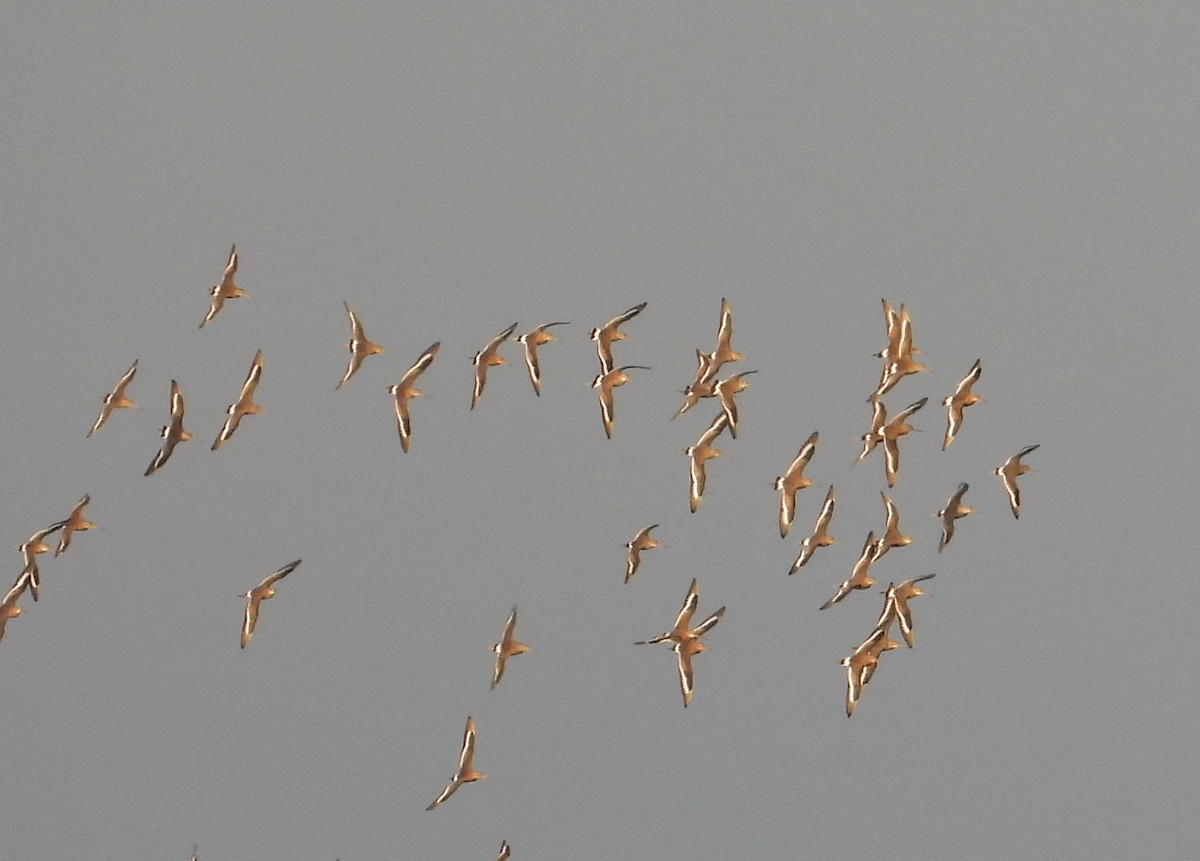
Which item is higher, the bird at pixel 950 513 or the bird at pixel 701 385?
the bird at pixel 701 385

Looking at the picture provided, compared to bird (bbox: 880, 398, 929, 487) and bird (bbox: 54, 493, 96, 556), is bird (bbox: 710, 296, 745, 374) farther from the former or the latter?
bird (bbox: 54, 493, 96, 556)

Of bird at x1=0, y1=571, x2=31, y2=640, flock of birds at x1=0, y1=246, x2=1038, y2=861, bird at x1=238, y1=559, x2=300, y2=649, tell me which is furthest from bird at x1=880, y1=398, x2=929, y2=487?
bird at x1=0, y1=571, x2=31, y2=640

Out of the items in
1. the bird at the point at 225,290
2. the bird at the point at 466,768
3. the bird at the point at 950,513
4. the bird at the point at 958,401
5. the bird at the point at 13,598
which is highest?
the bird at the point at 225,290

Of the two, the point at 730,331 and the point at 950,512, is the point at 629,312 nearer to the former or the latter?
the point at 730,331

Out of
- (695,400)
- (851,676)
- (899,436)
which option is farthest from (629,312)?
(851,676)

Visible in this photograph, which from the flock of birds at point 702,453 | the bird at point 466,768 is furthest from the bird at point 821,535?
the bird at point 466,768

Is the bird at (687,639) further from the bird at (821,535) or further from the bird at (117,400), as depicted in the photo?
the bird at (117,400)
